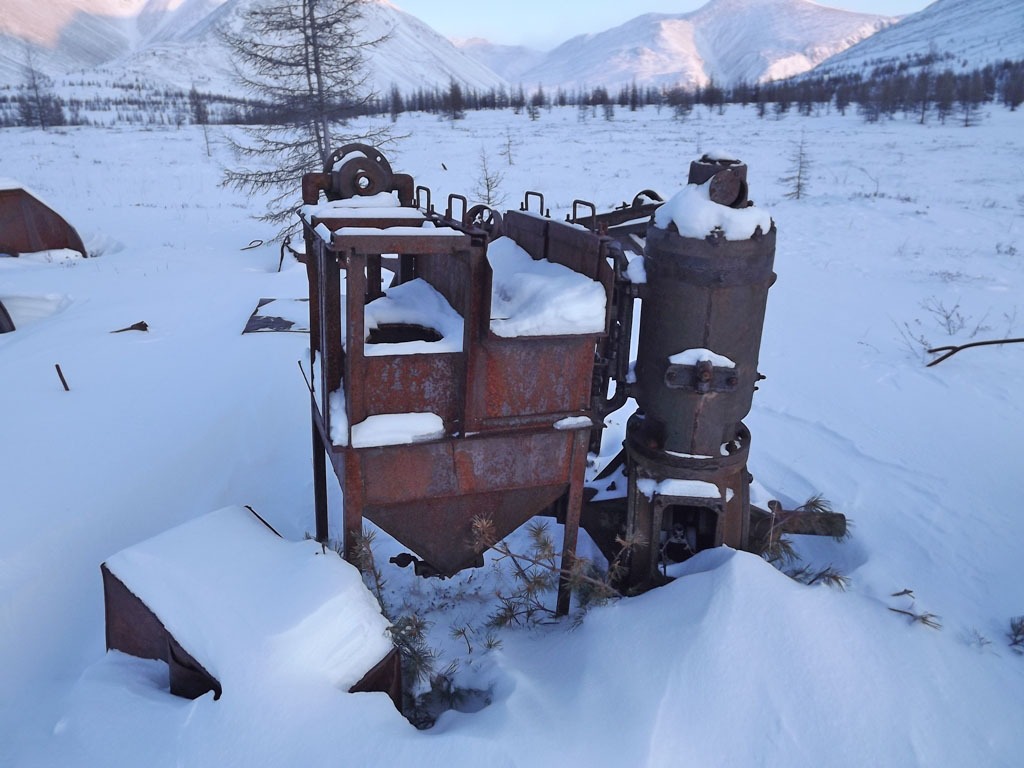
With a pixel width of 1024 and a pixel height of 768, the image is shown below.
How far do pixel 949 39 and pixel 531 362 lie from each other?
10419cm

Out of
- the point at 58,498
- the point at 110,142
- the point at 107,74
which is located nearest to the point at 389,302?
the point at 58,498

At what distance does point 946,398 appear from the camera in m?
5.72

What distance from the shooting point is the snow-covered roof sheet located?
249cm

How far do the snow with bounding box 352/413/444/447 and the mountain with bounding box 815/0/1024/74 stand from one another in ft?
230

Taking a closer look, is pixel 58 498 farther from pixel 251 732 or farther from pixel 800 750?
pixel 800 750

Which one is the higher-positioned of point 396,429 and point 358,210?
point 358,210

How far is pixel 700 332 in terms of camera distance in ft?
10.8

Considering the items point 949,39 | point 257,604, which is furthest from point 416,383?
point 949,39

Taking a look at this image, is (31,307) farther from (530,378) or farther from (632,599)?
(632,599)

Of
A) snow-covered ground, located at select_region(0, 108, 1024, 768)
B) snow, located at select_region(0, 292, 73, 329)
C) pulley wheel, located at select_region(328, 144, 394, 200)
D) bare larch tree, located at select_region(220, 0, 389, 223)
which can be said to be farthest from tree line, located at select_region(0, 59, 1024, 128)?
pulley wheel, located at select_region(328, 144, 394, 200)

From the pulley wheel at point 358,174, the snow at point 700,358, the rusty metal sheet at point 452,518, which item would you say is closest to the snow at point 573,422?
the rusty metal sheet at point 452,518

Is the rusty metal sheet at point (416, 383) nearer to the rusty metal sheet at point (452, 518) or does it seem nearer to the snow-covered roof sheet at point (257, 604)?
the rusty metal sheet at point (452, 518)

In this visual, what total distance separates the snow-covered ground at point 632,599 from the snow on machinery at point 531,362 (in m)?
0.49

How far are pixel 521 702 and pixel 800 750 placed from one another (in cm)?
104
